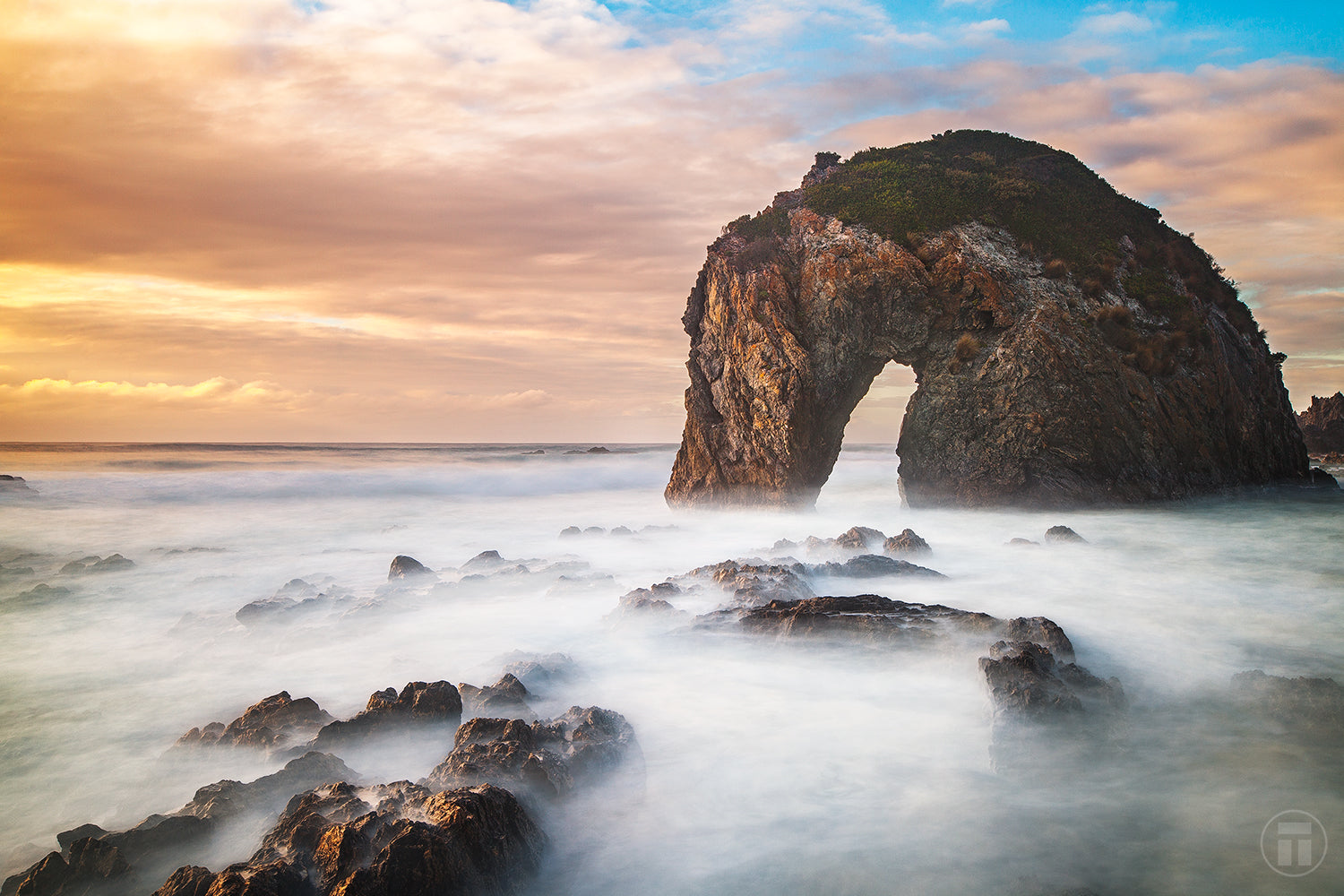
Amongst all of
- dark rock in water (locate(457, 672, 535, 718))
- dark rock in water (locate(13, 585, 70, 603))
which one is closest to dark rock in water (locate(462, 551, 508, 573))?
dark rock in water (locate(13, 585, 70, 603))

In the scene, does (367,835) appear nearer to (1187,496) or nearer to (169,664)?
(169,664)

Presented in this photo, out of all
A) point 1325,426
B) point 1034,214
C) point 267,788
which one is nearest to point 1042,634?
point 267,788

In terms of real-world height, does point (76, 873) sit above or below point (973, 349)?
below

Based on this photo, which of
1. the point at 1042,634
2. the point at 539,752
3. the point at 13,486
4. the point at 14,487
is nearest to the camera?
the point at 539,752

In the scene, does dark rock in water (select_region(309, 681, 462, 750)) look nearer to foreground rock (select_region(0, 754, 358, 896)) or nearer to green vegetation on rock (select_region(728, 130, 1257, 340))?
foreground rock (select_region(0, 754, 358, 896))

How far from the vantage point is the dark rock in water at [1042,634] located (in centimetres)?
698

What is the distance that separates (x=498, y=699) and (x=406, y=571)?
6666mm

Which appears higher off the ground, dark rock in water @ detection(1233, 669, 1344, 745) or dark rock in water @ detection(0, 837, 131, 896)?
dark rock in water @ detection(1233, 669, 1344, 745)

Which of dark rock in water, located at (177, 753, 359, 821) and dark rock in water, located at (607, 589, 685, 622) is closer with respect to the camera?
dark rock in water, located at (177, 753, 359, 821)

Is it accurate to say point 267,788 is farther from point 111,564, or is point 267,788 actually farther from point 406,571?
point 111,564

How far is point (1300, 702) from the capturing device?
5.91 metres

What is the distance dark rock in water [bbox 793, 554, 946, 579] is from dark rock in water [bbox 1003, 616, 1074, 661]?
3.41 m

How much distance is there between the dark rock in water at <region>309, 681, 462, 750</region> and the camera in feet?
17.8

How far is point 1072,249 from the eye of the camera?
1922 cm
